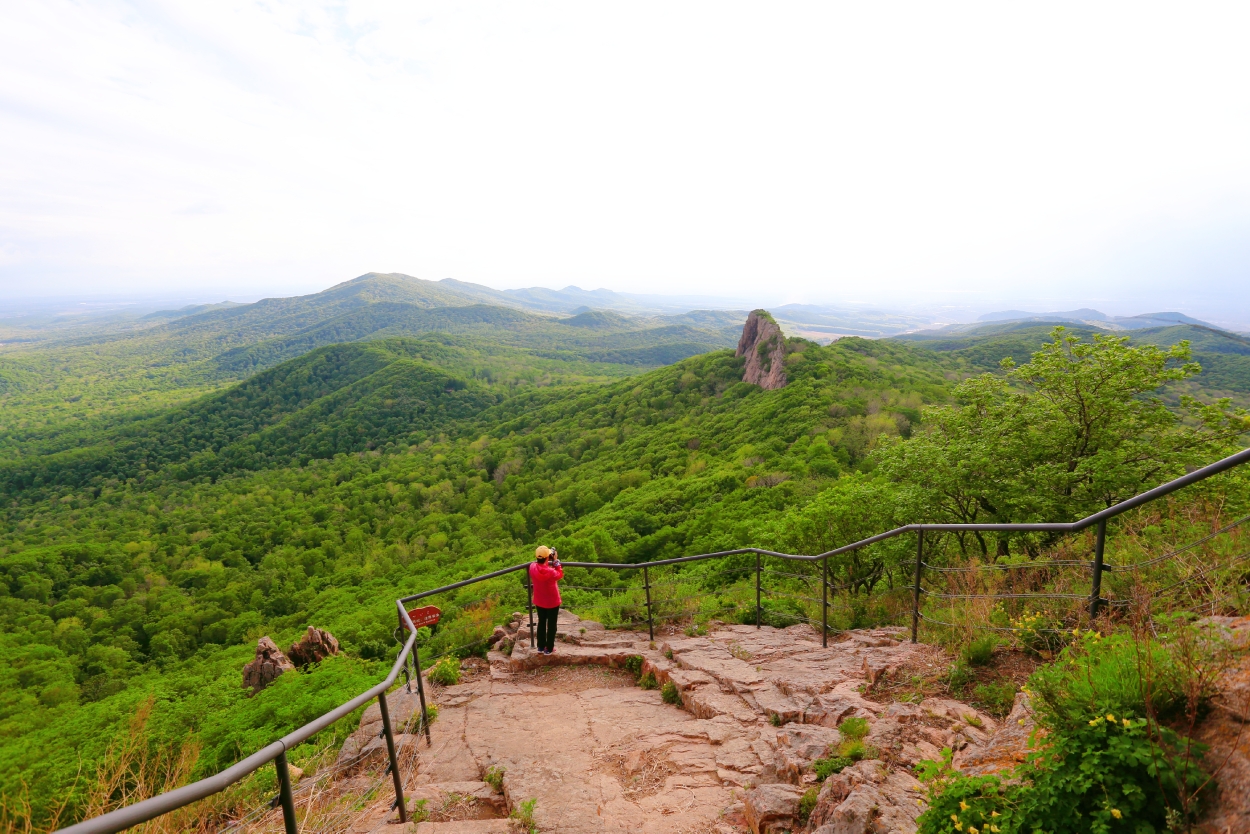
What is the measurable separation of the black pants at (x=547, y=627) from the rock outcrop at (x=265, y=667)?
11.3m

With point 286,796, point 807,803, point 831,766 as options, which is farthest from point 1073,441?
point 286,796

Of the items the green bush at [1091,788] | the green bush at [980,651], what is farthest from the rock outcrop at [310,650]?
the green bush at [1091,788]

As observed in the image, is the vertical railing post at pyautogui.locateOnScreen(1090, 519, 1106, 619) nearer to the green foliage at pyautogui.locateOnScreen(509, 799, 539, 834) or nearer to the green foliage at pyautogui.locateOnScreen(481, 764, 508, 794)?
the green foliage at pyautogui.locateOnScreen(509, 799, 539, 834)

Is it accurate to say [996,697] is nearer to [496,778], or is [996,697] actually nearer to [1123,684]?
[1123,684]

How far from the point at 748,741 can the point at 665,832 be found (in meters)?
1.45

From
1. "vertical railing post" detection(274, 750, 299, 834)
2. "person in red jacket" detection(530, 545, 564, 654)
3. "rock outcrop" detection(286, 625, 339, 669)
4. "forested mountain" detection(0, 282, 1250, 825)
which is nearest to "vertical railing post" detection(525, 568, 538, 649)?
"person in red jacket" detection(530, 545, 564, 654)

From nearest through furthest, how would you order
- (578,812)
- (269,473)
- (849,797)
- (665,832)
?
(849,797)
(665,832)
(578,812)
(269,473)

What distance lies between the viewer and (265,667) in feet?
48.5

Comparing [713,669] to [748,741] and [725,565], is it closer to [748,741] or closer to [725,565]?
[748,741]

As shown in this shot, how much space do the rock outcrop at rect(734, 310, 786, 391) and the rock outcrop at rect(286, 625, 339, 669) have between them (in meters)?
44.9

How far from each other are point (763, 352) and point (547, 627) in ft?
185

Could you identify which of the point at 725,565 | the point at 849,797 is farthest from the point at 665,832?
the point at 725,565

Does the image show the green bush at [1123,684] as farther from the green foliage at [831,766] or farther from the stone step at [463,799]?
the stone step at [463,799]

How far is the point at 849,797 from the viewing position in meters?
3.36
